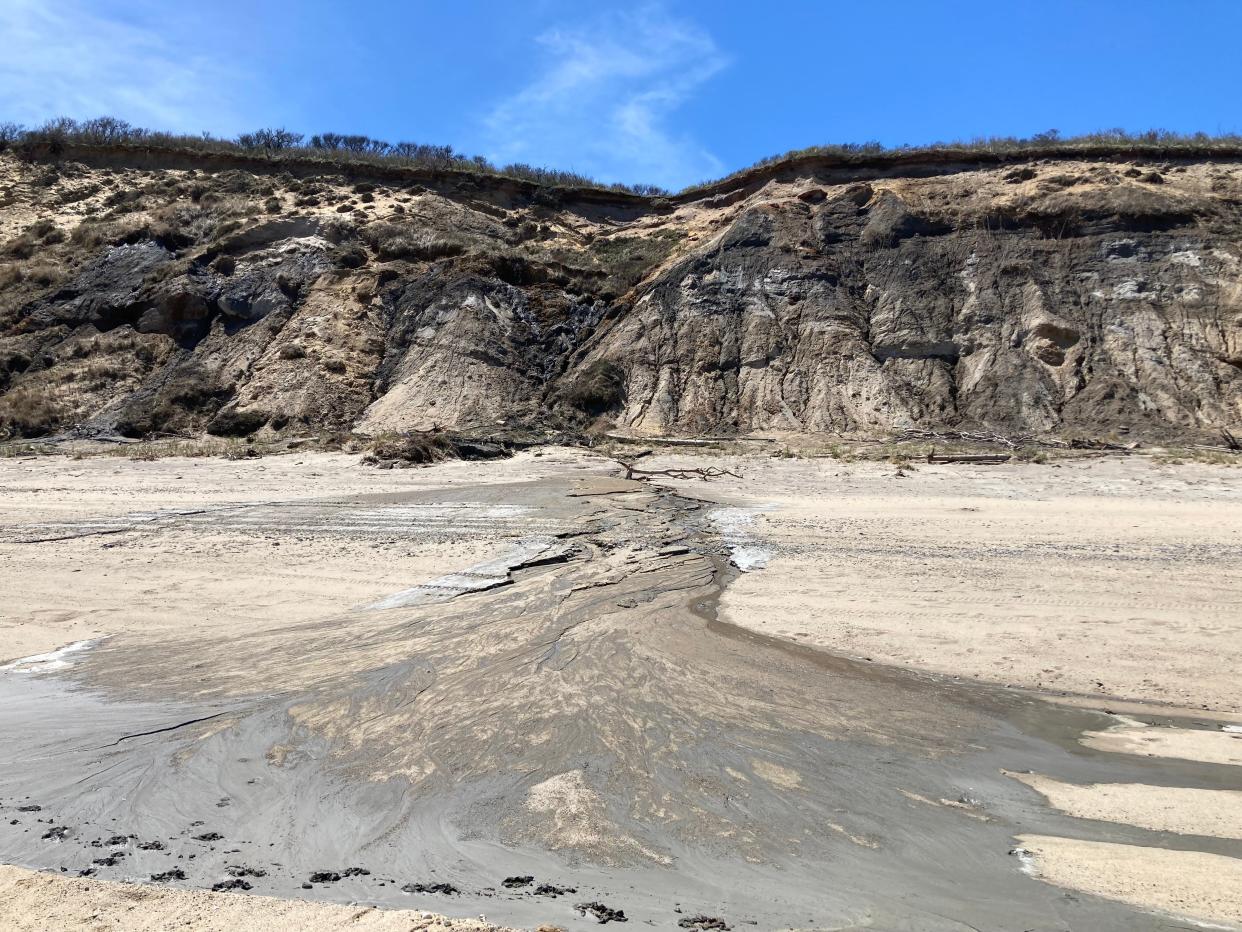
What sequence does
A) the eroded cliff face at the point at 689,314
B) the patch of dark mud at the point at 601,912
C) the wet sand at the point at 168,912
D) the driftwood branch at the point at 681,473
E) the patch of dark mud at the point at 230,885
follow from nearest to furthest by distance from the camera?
the wet sand at the point at 168,912, the patch of dark mud at the point at 601,912, the patch of dark mud at the point at 230,885, the driftwood branch at the point at 681,473, the eroded cliff face at the point at 689,314

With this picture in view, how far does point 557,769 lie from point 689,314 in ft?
74.4

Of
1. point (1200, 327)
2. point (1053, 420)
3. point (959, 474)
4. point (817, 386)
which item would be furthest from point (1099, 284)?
point (959, 474)

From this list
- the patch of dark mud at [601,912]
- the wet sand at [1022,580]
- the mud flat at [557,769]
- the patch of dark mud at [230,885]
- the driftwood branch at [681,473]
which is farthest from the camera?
the driftwood branch at [681,473]

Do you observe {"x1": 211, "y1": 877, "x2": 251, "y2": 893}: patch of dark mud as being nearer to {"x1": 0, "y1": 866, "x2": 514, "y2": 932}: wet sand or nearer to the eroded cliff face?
{"x1": 0, "y1": 866, "x2": 514, "y2": 932}: wet sand

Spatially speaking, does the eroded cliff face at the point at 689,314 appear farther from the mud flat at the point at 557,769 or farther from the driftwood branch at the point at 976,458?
the mud flat at the point at 557,769

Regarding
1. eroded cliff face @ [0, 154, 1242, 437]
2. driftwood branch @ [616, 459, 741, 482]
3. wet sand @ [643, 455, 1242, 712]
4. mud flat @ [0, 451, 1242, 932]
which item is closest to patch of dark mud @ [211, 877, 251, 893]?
mud flat @ [0, 451, 1242, 932]

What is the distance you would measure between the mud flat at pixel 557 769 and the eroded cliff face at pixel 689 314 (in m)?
16.1

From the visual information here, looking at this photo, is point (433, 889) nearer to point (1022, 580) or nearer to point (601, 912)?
point (601, 912)

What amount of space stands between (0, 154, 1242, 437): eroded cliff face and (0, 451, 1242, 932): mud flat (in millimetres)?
16126

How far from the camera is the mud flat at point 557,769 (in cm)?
346

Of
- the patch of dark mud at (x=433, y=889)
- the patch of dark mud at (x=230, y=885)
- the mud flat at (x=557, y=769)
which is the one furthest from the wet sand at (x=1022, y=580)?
→ the patch of dark mud at (x=230, y=885)

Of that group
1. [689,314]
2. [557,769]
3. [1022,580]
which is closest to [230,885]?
[557,769]

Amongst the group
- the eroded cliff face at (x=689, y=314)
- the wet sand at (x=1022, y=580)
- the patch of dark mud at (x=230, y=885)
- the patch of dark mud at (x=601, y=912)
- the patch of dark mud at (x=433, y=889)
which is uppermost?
the eroded cliff face at (x=689, y=314)

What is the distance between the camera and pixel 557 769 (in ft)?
15.6
